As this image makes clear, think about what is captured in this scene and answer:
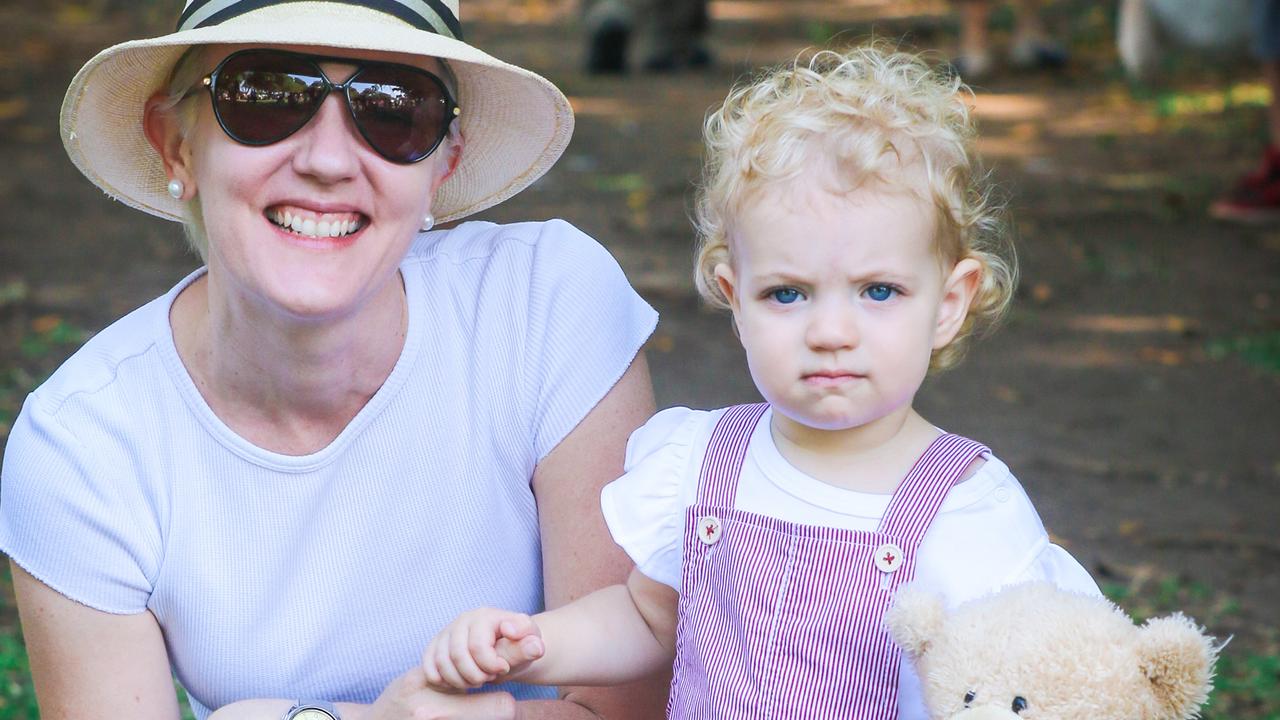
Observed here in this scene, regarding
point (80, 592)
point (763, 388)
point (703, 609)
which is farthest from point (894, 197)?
point (80, 592)

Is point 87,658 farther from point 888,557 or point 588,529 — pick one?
point 888,557

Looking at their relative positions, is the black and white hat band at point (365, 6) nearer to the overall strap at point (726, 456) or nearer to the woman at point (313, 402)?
the woman at point (313, 402)

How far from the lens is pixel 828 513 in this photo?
6.44ft

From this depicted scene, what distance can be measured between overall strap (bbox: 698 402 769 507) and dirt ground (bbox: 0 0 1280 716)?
74cm

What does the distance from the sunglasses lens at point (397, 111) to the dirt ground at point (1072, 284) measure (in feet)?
3.04

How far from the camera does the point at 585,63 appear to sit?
10773 mm

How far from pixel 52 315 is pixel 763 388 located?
182 inches

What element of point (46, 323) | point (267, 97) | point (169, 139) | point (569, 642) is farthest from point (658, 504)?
A: point (46, 323)

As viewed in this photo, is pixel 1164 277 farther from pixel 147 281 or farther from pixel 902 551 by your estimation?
pixel 902 551

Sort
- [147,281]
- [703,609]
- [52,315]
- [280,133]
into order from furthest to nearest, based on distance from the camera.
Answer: [147,281]
[52,315]
[280,133]
[703,609]

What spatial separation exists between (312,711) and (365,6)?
1.01m

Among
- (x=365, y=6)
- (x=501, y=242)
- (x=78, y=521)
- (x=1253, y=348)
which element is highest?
(x=365, y=6)

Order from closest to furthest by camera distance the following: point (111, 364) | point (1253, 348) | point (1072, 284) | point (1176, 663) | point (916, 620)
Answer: point (1176, 663), point (916, 620), point (111, 364), point (1253, 348), point (1072, 284)

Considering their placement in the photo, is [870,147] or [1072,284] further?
Result: [1072,284]
